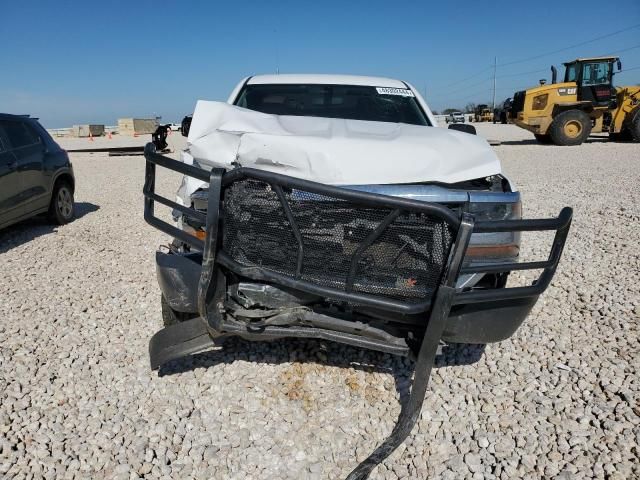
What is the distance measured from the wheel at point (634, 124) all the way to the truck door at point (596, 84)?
2.95 ft

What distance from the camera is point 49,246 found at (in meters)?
5.85

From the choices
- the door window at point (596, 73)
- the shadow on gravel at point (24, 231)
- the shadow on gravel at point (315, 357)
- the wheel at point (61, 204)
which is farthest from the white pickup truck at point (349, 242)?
the door window at point (596, 73)

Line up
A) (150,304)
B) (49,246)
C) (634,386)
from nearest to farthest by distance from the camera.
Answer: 1. (634,386)
2. (150,304)
3. (49,246)

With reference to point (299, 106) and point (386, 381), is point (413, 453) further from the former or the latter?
point (299, 106)

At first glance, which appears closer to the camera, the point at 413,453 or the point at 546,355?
the point at 413,453

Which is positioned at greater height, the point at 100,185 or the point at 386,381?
the point at 100,185

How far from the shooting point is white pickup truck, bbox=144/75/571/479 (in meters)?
2.12

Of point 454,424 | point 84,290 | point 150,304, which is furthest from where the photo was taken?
point 84,290

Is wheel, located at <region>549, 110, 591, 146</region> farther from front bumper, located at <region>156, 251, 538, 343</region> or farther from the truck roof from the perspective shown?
front bumper, located at <region>156, 251, 538, 343</region>

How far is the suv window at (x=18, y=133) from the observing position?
6008 millimetres

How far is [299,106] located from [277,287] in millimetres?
2633

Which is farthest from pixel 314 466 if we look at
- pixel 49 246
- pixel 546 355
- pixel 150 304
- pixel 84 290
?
pixel 49 246

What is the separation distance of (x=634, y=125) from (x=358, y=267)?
1930 centimetres

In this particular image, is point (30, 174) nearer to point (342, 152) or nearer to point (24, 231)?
point (24, 231)
